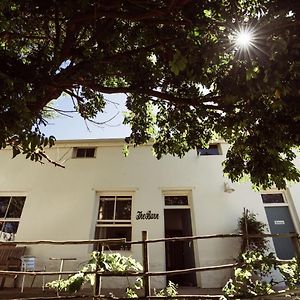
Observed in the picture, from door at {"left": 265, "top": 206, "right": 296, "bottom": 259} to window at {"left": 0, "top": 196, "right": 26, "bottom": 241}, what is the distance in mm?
6804

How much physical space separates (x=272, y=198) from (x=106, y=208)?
15.1 feet

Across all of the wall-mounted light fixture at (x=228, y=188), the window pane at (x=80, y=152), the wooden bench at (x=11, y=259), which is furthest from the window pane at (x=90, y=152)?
the wall-mounted light fixture at (x=228, y=188)

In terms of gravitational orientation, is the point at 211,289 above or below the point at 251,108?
below

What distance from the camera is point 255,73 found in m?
2.20

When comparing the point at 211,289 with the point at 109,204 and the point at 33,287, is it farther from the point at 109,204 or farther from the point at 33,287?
the point at 33,287

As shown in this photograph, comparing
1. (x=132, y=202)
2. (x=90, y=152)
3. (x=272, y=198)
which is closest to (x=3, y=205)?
(x=90, y=152)

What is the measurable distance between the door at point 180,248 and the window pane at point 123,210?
114cm

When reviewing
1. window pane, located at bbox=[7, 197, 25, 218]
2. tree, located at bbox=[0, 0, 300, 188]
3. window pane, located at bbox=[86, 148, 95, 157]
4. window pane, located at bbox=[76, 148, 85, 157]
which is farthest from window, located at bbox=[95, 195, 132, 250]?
tree, located at bbox=[0, 0, 300, 188]

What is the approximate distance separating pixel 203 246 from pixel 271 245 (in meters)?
1.64

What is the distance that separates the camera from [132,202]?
716 cm

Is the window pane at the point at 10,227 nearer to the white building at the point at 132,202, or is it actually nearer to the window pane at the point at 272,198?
the white building at the point at 132,202

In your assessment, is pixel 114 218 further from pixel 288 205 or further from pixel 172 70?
pixel 172 70

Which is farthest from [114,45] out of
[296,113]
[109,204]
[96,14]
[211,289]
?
[211,289]

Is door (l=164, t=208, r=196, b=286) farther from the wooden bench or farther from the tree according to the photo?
the wooden bench
